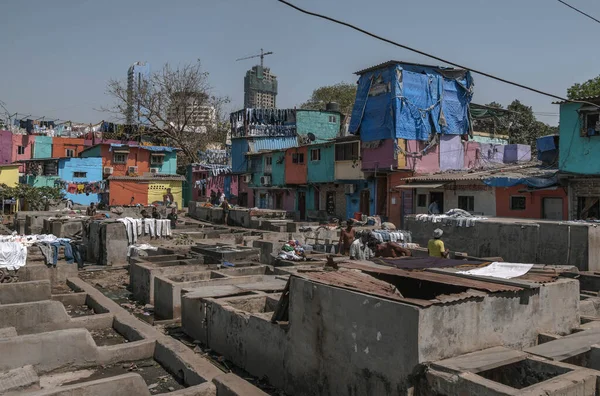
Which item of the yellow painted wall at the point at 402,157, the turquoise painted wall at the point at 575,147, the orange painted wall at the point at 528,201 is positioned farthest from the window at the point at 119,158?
the turquoise painted wall at the point at 575,147

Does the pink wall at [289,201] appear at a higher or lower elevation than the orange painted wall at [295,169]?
lower

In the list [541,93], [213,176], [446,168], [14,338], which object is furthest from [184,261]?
[213,176]

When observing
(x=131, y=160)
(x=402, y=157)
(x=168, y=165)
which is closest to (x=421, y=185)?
(x=402, y=157)

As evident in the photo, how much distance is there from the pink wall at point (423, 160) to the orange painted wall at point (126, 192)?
77.3ft

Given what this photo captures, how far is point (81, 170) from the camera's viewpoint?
43.9 m

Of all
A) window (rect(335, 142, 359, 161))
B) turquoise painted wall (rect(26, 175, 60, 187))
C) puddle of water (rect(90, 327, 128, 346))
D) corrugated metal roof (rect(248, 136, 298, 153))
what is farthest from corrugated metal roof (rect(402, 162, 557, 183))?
turquoise painted wall (rect(26, 175, 60, 187))

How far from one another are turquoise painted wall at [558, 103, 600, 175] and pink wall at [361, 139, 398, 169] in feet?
30.3

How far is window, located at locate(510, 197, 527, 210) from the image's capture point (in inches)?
923

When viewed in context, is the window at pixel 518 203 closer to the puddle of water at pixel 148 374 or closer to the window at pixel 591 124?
the window at pixel 591 124

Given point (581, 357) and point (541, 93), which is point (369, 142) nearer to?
point (541, 93)

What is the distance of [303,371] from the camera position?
23.1ft

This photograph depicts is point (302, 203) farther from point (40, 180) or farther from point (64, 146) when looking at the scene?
point (64, 146)

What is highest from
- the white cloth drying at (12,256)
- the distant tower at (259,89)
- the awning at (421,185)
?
the distant tower at (259,89)

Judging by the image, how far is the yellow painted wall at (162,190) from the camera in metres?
43.6
